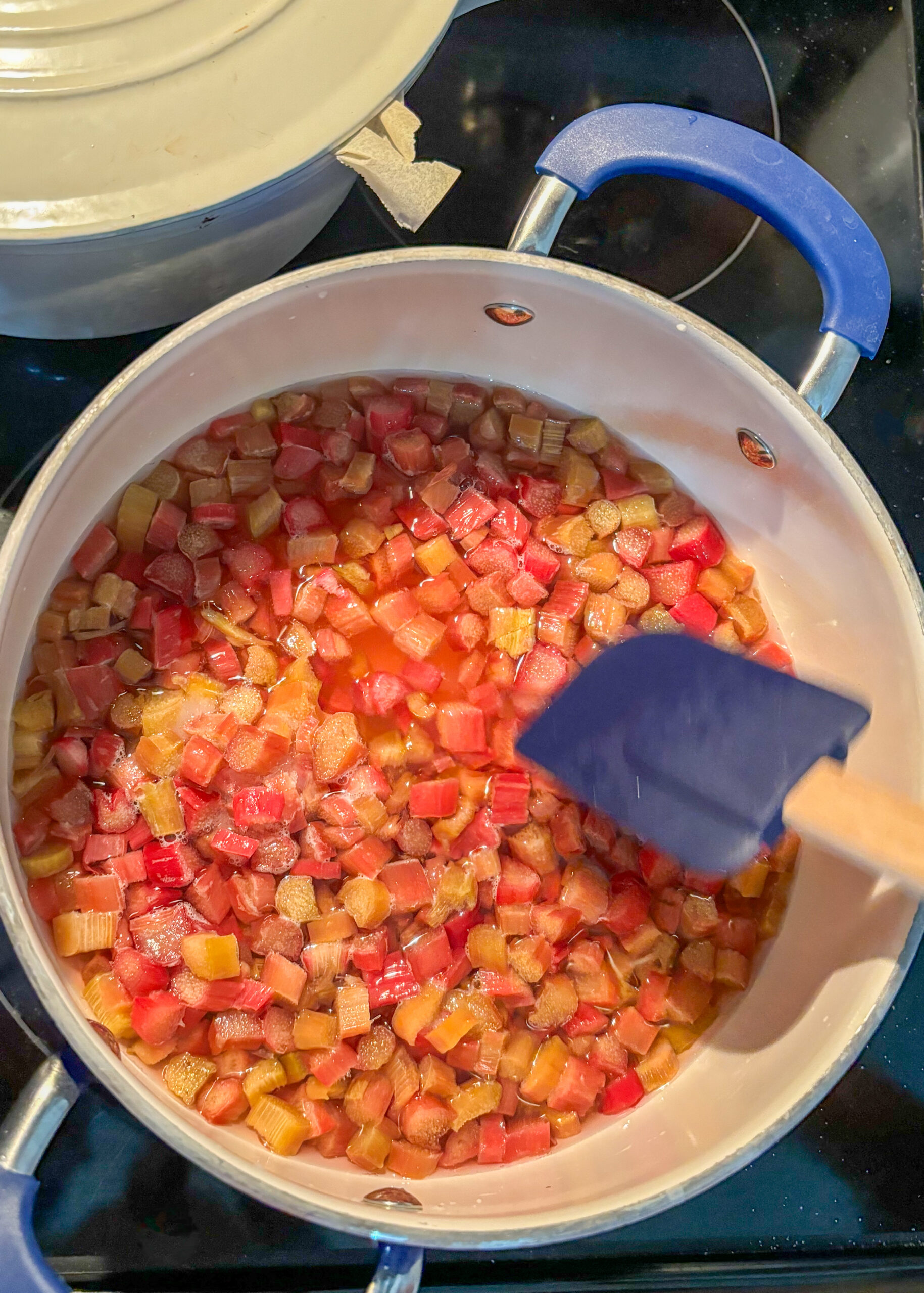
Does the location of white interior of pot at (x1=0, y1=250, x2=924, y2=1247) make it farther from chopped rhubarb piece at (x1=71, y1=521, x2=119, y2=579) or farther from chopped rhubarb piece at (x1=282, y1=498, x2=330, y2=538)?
chopped rhubarb piece at (x1=282, y1=498, x2=330, y2=538)

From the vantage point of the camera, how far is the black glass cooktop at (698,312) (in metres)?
1.13

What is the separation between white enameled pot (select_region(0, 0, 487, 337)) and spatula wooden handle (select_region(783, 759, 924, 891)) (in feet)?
2.47

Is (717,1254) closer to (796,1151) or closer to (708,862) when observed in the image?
(796,1151)

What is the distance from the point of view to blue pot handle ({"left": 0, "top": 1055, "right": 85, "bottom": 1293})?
0.83 m

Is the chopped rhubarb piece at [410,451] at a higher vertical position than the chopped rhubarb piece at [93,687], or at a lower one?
higher

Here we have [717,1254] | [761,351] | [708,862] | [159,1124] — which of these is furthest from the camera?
[761,351]

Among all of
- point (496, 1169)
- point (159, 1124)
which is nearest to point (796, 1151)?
point (496, 1169)

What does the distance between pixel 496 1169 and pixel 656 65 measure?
4.96 ft

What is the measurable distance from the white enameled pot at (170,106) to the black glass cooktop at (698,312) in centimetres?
42

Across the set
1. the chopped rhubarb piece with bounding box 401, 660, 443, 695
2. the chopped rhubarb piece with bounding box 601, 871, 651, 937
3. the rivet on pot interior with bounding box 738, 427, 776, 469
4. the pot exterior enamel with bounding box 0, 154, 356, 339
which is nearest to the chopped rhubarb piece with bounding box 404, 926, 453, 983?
the chopped rhubarb piece with bounding box 601, 871, 651, 937

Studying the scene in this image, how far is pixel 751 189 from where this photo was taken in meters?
1.03

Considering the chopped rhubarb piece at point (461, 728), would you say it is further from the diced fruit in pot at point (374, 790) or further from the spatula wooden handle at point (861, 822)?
the spatula wooden handle at point (861, 822)

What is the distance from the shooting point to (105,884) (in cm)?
113

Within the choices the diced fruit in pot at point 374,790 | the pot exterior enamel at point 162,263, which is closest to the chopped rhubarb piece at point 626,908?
the diced fruit in pot at point 374,790
